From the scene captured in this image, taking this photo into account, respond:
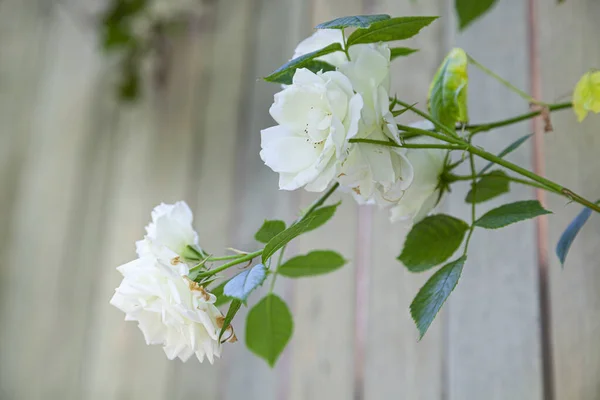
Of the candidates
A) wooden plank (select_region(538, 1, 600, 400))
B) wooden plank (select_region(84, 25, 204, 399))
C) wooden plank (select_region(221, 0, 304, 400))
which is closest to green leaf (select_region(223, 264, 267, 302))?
wooden plank (select_region(538, 1, 600, 400))

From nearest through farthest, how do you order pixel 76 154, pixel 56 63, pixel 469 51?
pixel 469 51 → pixel 76 154 → pixel 56 63

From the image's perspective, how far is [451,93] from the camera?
1.56 ft

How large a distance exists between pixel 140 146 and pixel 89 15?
0.51 m

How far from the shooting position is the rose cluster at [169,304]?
395 millimetres

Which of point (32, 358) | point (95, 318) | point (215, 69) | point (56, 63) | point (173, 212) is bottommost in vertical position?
point (32, 358)

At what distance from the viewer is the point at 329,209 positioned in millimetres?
483

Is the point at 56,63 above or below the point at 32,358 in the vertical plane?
above

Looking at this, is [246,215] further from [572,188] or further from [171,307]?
[171,307]

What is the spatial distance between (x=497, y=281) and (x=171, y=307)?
477 millimetres

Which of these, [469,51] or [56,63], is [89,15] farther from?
[469,51]

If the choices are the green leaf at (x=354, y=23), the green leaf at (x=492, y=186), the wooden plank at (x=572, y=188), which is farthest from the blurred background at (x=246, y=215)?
the green leaf at (x=354, y=23)

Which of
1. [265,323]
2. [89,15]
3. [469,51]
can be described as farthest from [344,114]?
[89,15]

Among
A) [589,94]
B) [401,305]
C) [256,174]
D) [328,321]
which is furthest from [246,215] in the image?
[589,94]

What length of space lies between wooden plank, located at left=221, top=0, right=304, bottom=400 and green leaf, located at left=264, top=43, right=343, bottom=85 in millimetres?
607
